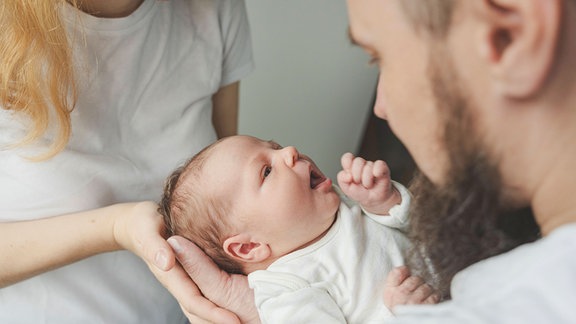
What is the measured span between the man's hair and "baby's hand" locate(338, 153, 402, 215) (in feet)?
0.68

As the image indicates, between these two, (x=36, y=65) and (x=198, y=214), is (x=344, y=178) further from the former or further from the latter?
(x=36, y=65)

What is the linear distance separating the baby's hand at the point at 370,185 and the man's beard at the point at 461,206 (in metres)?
0.20

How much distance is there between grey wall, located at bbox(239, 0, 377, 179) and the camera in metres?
1.87

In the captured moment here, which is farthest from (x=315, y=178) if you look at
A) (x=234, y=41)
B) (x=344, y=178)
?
(x=234, y=41)

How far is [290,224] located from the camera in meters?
1.01

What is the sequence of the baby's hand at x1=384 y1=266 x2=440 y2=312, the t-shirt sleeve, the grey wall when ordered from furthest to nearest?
1. the grey wall
2. the t-shirt sleeve
3. the baby's hand at x1=384 y1=266 x2=440 y2=312

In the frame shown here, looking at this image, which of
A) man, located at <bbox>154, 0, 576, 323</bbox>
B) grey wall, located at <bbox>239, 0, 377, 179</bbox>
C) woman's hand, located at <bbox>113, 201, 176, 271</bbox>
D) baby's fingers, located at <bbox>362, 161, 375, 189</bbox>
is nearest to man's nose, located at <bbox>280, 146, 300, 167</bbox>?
baby's fingers, located at <bbox>362, 161, 375, 189</bbox>

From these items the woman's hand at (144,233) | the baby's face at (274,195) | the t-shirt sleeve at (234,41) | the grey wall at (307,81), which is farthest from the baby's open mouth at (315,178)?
the grey wall at (307,81)

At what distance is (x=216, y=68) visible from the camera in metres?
1.29

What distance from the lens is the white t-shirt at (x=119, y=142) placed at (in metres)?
1.06

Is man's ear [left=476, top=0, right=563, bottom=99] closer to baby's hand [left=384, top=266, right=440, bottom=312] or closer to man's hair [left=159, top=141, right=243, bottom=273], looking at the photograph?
baby's hand [left=384, top=266, right=440, bottom=312]

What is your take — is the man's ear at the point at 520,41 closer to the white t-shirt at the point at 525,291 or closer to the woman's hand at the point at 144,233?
the white t-shirt at the point at 525,291

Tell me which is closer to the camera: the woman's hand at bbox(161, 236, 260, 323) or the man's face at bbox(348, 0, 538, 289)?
the man's face at bbox(348, 0, 538, 289)

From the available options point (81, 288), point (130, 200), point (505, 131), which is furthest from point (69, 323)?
point (505, 131)
